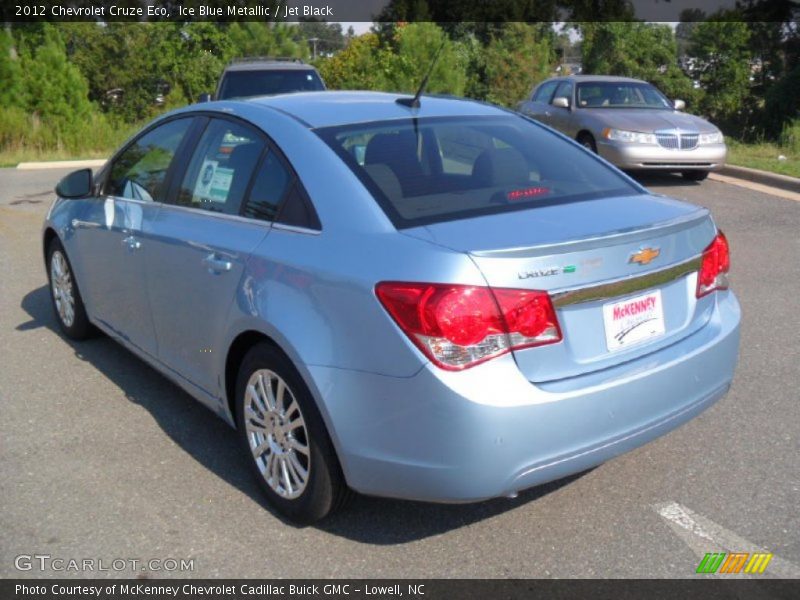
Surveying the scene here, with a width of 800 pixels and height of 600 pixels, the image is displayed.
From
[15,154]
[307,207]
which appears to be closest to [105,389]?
[307,207]

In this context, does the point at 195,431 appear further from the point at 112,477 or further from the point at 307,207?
the point at 307,207

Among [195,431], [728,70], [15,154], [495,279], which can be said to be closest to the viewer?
[495,279]

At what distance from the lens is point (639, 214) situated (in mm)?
3531

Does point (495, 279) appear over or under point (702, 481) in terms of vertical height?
Result: over

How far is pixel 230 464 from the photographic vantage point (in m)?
4.23

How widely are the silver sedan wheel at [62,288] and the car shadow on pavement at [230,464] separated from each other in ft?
0.64

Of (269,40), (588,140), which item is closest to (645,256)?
(588,140)

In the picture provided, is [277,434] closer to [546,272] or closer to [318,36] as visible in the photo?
[546,272]

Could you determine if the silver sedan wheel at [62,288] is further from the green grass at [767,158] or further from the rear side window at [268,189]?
the green grass at [767,158]

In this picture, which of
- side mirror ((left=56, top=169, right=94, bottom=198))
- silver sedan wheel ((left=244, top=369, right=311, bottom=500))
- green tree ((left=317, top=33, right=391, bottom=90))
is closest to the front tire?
silver sedan wheel ((left=244, top=369, right=311, bottom=500))

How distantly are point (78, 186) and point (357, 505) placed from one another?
9.31ft

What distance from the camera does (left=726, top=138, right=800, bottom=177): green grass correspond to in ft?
43.3

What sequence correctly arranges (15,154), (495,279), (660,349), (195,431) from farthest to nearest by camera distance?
(15,154) → (195,431) → (660,349) → (495,279)

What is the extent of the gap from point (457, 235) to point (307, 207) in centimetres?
70
